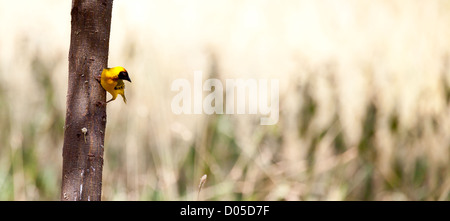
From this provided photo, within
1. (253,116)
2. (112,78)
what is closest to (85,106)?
(112,78)

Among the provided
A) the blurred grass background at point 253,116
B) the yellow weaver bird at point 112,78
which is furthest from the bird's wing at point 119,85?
the blurred grass background at point 253,116

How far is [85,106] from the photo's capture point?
44 cm

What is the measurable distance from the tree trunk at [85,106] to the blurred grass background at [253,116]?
40cm

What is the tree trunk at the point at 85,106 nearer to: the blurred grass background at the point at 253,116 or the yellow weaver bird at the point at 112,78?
the yellow weaver bird at the point at 112,78

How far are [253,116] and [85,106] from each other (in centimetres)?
48

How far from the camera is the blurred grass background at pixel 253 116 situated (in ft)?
2.81

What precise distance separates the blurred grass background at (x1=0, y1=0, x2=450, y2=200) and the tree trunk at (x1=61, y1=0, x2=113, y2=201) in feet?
1.30

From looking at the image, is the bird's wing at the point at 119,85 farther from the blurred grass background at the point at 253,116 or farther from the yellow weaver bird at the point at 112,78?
the blurred grass background at the point at 253,116

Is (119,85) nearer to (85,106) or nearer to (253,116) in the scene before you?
(85,106)

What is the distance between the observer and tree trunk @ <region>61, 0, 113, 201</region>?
43 cm

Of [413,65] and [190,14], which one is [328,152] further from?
[190,14]

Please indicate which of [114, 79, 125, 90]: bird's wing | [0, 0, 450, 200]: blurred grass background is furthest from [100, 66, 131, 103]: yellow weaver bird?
[0, 0, 450, 200]: blurred grass background

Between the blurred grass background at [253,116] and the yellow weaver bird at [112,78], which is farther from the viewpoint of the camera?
the blurred grass background at [253,116]

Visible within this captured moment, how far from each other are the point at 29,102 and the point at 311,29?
0.53 meters
